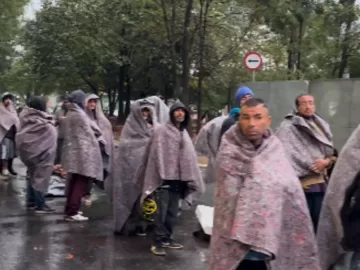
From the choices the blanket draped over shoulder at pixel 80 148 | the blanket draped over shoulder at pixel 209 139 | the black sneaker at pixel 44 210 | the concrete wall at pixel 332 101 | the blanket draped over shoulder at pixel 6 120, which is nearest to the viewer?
the blanket draped over shoulder at pixel 209 139

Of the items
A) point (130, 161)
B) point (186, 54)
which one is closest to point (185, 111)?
point (130, 161)

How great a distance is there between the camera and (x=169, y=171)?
7531mm

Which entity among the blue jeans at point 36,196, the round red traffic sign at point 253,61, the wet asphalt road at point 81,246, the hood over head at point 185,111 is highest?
the round red traffic sign at point 253,61

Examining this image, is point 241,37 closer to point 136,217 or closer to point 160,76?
point 160,76

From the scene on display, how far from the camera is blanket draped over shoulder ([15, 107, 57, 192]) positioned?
1029 centimetres

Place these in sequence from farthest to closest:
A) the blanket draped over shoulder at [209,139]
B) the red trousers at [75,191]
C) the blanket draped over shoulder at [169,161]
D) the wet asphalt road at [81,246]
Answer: the red trousers at [75,191]
the blanket draped over shoulder at [209,139]
the blanket draped over shoulder at [169,161]
the wet asphalt road at [81,246]

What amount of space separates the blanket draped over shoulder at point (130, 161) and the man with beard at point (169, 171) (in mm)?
720

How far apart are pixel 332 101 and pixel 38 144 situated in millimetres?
4666

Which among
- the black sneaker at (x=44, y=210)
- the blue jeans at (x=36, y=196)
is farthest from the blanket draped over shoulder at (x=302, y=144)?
the blue jeans at (x=36, y=196)

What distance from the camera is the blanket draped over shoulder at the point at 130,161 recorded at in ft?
27.5

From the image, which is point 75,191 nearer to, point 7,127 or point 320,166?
point 320,166

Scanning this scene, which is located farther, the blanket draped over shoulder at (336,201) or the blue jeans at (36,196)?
the blue jeans at (36,196)

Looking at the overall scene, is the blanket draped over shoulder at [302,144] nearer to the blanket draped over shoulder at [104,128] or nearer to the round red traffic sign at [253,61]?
the blanket draped over shoulder at [104,128]

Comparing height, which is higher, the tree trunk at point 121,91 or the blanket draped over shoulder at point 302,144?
the tree trunk at point 121,91
